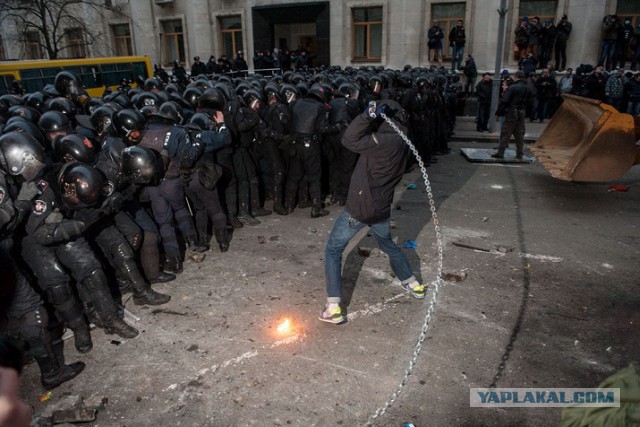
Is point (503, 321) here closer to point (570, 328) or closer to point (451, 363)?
point (570, 328)

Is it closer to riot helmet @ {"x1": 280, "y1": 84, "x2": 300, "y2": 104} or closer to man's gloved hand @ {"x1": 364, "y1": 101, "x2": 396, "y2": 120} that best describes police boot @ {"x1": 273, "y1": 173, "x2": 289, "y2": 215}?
riot helmet @ {"x1": 280, "y1": 84, "x2": 300, "y2": 104}

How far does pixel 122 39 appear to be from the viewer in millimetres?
30766

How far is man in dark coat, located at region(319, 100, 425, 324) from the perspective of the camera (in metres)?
4.47

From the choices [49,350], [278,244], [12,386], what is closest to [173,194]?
[278,244]

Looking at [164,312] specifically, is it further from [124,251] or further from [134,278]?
[124,251]

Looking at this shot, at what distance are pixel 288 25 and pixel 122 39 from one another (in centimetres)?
1098

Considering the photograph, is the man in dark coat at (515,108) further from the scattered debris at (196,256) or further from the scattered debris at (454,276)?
the scattered debris at (196,256)

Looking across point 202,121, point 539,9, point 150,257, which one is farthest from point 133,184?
point 539,9

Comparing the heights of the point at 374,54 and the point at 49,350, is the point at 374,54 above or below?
above

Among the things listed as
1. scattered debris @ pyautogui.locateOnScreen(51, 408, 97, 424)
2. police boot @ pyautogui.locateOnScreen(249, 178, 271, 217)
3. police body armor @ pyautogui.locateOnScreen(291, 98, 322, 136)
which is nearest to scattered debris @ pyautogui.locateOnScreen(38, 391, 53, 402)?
scattered debris @ pyautogui.locateOnScreen(51, 408, 97, 424)

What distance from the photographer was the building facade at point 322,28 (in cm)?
2133

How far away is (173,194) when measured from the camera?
5965mm

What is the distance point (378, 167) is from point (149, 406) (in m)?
2.85

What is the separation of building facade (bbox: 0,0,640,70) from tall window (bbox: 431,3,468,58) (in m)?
0.05
